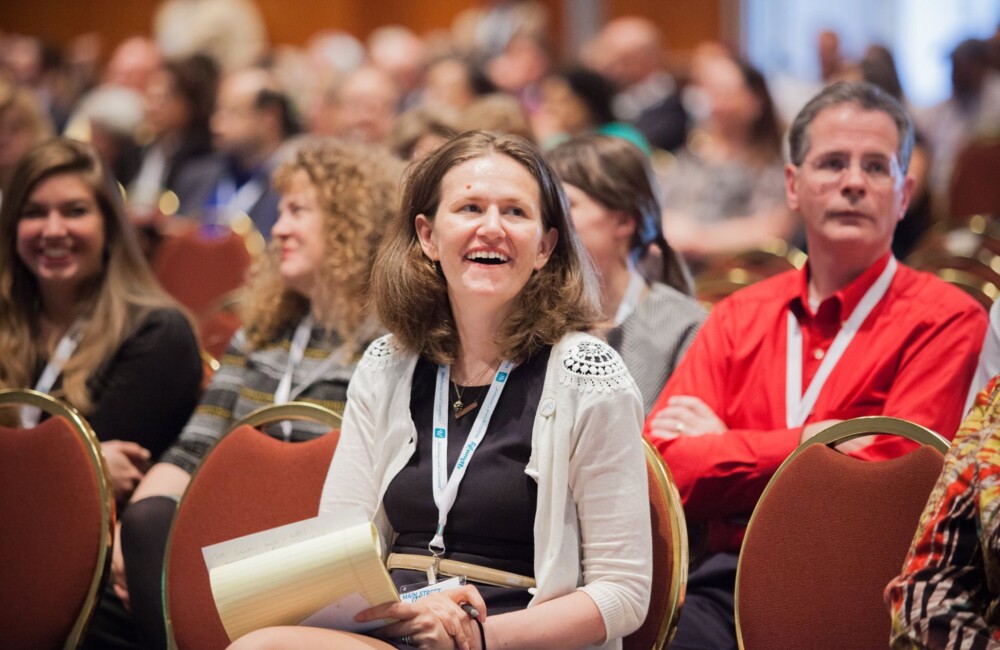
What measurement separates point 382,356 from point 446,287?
194 millimetres

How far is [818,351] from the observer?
274 cm

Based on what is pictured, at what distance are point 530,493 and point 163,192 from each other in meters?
5.15

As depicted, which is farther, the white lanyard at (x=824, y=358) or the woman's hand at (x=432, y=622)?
the white lanyard at (x=824, y=358)

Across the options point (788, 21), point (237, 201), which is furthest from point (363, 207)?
point (788, 21)

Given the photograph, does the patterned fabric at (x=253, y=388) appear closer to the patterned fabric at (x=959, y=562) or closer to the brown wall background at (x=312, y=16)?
the patterned fabric at (x=959, y=562)

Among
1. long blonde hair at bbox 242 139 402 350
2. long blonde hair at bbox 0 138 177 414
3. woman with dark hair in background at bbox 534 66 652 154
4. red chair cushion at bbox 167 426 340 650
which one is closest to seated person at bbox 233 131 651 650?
red chair cushion at bbox 167 426 340 650

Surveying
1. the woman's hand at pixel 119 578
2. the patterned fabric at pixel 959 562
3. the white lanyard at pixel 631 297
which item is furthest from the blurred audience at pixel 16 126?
the patterned fabric at pixel 959 562

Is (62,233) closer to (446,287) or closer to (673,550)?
(446,287)

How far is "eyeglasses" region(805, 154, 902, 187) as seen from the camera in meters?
2.81

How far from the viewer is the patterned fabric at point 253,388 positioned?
10.2 ft

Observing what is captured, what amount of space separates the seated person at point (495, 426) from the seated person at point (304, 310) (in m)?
0.64

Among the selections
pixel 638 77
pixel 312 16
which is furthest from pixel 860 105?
pixel 312 16

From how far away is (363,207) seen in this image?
3271 millimetres

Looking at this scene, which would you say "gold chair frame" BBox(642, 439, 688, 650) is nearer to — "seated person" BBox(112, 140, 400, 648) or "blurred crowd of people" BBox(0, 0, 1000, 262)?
"seated person" BBox(112, 140, 400, 648)
